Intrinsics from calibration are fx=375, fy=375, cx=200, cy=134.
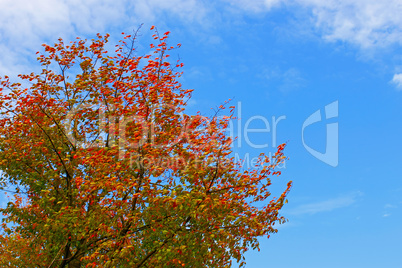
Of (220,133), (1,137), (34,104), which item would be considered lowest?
(220,133)

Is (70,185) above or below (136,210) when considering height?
above

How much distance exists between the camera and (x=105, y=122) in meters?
15.5

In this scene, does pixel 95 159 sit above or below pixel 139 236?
above

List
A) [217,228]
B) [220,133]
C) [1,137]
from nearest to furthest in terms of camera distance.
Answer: [217,228] → [220,133] → [1,137]

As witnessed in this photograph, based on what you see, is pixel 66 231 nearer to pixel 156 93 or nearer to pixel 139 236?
pixel 139 236

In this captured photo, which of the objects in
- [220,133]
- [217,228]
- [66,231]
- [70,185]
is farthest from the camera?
[70,185]

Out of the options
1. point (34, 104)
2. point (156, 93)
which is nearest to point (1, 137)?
point (34, 104)

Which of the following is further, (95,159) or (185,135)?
(185,135)

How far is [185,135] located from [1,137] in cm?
843

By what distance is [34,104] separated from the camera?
53.1ft

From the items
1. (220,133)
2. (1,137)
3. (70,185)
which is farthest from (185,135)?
(1,137)

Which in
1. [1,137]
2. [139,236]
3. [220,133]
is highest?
[1,137]

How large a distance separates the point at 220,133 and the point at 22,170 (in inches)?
329

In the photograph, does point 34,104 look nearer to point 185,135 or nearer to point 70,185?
point 70,185
